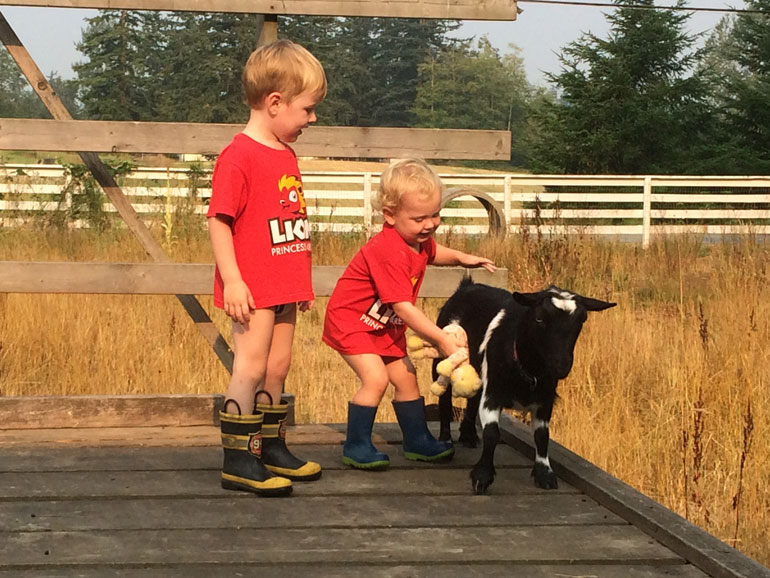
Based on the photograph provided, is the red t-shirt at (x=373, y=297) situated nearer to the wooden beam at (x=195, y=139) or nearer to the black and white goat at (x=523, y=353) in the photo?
the black and white goat at (x=523, y=353)

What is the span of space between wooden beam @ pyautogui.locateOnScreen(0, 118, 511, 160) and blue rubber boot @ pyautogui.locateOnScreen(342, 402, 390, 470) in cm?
112

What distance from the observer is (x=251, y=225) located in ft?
11.4

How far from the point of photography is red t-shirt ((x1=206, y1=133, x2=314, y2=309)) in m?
3.45

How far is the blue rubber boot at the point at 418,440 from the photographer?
3.85 metres

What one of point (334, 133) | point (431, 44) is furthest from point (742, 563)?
point (431, 44)

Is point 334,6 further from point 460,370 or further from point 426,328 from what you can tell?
point 460,370

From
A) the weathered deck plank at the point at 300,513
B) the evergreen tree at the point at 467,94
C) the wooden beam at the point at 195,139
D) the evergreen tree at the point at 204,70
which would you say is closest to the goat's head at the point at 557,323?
the weathered deck plank at the point at 300,513

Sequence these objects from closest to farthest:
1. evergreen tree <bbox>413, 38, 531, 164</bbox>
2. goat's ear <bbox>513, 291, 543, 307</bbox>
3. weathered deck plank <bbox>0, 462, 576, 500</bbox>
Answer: weathered deck plank <bbox>0, 462, 576, 500</bbox>
goat's ear <bbox>513, 291, 543, 307</bbox>
evergreen tree <bbox>413, 38, 531, 164</bbox>

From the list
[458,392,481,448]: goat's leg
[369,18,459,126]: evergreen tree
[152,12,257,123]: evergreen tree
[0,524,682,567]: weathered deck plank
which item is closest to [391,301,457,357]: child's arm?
[458,392,481,448]: goat's leg

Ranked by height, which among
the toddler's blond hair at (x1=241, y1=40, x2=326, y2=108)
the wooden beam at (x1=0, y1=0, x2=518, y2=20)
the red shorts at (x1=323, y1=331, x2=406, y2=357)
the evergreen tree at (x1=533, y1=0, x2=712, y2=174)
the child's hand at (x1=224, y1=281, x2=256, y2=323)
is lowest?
the red shorts at (x1=323, y1=331, x2=406, y2=357)

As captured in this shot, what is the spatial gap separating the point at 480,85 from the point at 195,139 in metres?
73.3

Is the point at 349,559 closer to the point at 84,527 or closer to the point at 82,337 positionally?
the point at 84,527

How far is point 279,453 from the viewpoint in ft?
11.9

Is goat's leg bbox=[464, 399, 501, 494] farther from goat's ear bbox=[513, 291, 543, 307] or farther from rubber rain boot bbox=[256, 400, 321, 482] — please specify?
rubber rain boot bbox=[256, 400, 321, 482]
